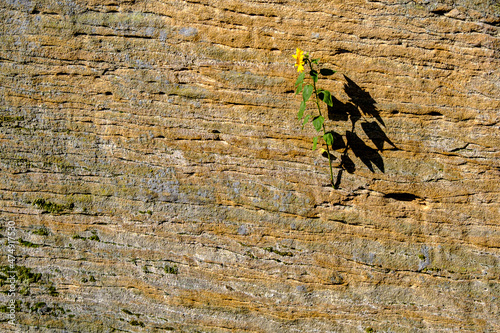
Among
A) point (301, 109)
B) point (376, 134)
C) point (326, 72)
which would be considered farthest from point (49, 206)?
point (376, 134)

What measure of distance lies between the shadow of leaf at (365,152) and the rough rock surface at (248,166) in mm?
20

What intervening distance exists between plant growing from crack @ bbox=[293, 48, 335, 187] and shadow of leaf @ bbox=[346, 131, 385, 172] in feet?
0.67

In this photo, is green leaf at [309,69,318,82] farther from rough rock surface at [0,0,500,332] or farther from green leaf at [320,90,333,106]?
rough rock surface at [0,0,500,332]

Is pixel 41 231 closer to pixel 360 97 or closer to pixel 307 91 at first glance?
pixel 307 91

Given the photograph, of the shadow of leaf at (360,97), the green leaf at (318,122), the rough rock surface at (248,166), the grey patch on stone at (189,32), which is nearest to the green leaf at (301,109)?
the green leaf at (318,122)

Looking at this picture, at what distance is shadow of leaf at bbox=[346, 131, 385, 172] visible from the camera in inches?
129

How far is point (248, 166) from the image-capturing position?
11.0 feet

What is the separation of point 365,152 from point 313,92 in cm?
72

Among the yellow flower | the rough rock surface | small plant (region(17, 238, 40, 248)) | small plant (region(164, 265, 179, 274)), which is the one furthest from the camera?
small plant (region(17, 238, 40, 248))

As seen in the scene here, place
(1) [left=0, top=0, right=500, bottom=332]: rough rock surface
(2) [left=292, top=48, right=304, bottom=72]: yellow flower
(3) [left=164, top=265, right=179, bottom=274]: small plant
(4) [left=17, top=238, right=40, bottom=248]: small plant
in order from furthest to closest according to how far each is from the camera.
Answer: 1. (4) [left=17, top=238, right=40, bottom=248]: small plant
2. (3) [left=164, top=265, right=179, bottom=274]: small plant
3. (1) [left=0, top=0, right=500, bottom=332]: rough rock surface
4. (2) [left=292, top=48, right=304, bottom=72]: yellow flower

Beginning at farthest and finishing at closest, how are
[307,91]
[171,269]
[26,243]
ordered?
[26,243] < [171,269] < [307,91]

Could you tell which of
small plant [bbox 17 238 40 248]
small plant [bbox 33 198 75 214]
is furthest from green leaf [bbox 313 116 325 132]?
small plant [bbox 17 238 40 248]

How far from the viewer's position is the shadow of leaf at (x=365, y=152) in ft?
10.8

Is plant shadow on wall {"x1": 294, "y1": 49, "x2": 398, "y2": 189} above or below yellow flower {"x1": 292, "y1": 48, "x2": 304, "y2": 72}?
below
